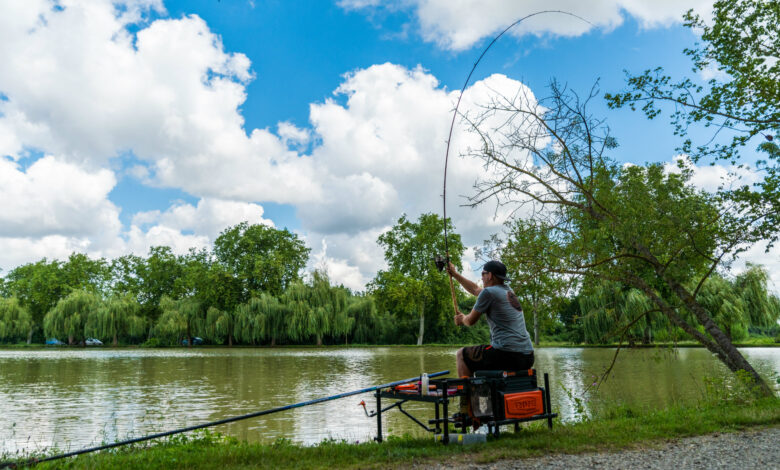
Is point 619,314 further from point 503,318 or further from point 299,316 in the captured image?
point 299,316

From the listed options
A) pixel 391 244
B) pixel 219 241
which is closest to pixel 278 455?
pixel 391 244

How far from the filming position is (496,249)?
887cm

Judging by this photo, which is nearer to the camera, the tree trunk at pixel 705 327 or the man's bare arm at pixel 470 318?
the man's bare arm at pixel 470 318

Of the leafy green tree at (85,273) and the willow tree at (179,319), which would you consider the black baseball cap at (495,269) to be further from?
the leafy green tree at (85,273)

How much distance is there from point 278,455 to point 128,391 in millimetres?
9600

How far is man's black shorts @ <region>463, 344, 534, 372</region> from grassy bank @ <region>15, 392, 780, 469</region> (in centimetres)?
65

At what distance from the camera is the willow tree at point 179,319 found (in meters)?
37.7

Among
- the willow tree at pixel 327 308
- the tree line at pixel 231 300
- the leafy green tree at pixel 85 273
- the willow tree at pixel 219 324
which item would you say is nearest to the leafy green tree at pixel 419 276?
the tree line at pixel 231 300

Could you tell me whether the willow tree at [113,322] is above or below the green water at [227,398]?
above

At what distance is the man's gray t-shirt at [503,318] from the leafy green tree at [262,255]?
147 feet

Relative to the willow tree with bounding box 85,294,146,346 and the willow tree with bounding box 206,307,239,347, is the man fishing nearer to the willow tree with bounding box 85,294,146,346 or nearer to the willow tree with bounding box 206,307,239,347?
the willow tree with bounding box 206,307,239,347

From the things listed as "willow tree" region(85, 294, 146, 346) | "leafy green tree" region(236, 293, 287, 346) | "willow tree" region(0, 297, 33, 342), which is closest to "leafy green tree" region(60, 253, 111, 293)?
"willow tree" region(0, 297, 33, 342)

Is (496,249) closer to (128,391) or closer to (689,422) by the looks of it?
(689,422)

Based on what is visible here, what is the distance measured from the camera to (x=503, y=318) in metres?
4.94
